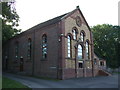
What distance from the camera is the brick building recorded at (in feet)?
88.3

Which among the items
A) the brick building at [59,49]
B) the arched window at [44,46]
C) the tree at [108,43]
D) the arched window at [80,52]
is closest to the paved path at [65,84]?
the brick building at [59,49]

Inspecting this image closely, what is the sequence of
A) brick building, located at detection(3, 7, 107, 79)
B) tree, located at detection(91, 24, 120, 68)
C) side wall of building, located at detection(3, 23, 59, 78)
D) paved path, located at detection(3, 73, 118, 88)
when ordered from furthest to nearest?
tree, located at detection(91, 24, 120, 68) → side wall of building, located at detection(3, 23, 59, 78) → brick building, located at detection(3, 7, 107, 79) → paved path, located at detection(3, 73, 118, 88)

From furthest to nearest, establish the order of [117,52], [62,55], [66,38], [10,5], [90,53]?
[117,52]
[90,53]
[66,38]
[62,55]
[10,5]

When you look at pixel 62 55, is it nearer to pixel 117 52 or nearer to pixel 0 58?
pixel 0 58

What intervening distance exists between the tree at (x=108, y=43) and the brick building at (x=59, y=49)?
2622 cm

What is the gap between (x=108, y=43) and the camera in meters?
59.2

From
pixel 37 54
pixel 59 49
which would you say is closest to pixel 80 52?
pixel 59 49

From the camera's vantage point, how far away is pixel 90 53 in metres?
33.9

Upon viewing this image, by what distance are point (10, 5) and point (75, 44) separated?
13142 millimetres

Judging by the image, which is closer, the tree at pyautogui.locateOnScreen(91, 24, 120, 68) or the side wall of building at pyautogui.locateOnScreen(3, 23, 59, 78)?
the side wall of building at pyautogui.locateOnScreen(3, 23, 59, 78)

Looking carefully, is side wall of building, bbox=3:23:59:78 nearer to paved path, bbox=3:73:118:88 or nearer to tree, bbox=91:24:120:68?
paved path, bbox=3:73:118:88

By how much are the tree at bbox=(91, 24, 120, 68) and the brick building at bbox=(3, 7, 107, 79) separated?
26.2 metres

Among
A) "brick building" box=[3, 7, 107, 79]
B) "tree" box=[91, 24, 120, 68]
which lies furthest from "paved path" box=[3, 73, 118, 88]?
"tree" box=[91, 24, 120, 68]

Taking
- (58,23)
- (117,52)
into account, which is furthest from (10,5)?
(117,52)
